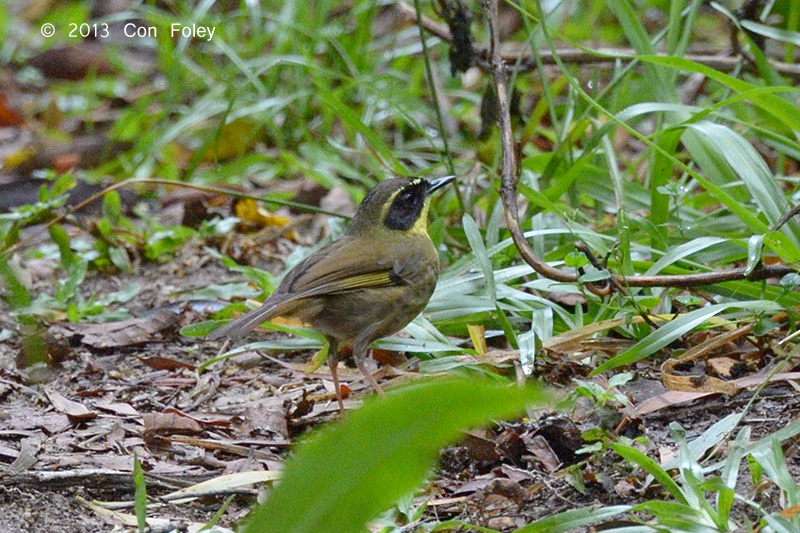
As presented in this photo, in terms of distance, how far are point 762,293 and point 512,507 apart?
1.44 m

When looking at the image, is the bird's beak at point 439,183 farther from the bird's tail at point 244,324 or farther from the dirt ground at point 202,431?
the bird's tail at point 244,324

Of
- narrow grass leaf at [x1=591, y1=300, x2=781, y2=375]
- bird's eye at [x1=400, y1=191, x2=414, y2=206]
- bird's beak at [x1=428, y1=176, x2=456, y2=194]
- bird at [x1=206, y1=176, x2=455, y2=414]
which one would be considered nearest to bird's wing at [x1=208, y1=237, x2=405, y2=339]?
bird at [x1=206, y1=176, x2=455, y2=414]

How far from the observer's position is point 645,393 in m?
3.81

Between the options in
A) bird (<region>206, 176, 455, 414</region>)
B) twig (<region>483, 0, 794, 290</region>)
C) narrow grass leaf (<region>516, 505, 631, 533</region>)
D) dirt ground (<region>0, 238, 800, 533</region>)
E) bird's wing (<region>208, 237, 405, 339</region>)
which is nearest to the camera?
narrow grass leaf (<region>516, 505, 631, 533</region>)

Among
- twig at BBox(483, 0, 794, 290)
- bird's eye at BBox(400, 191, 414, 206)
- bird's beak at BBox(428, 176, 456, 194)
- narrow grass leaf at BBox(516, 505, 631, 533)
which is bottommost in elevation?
narrow grass leaf at BBox(516, 505, 631, 533)

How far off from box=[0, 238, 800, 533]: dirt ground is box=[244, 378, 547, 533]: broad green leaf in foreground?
40.1 inches

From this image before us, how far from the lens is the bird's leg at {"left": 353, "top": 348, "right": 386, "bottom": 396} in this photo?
418 cm

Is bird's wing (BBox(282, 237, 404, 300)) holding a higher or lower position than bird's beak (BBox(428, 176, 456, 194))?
lower

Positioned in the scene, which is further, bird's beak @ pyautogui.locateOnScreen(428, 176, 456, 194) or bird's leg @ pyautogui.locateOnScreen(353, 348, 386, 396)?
bird's beak @ pyautogui.locateOnScreen(428, 176, 456, 194)

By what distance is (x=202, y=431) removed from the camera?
3969 millimetres

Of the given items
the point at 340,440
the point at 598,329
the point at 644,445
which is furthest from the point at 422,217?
the point at 340,440

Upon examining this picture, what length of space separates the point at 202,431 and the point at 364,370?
0.71 meters

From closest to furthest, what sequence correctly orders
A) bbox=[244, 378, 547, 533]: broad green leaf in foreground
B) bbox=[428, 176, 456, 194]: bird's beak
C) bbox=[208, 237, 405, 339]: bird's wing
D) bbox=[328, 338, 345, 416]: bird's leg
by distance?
1. bbox=[244, 378, 547, 533]: broad green leaf in foreground
2. bbox=[328, 338, 345, 416]: bird's leg
3. bbox=[208, 237, 405, 339]: bird's wing
4. bbox=[428, 176, 456, 194]: bird's beak

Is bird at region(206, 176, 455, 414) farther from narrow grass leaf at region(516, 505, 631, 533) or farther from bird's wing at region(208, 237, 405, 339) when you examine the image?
narrow grass leaf at region(516, 505, 631, 533)
